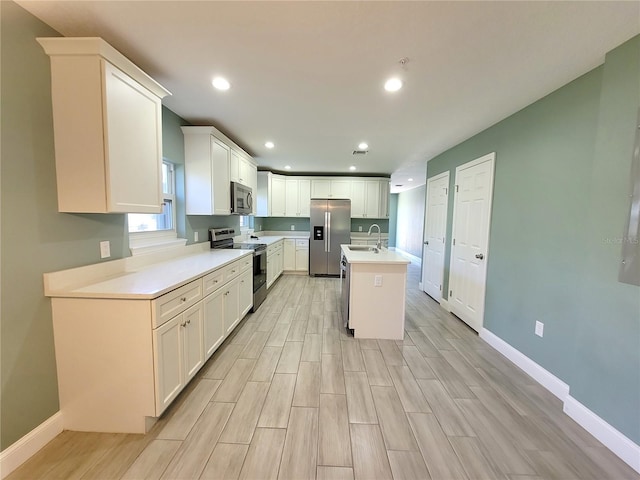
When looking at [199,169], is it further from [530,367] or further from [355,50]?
[530,367]

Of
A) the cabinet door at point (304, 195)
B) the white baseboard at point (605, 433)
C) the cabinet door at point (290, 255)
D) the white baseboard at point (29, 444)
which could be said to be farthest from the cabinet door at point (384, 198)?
the white baseboard at point (29, 444)

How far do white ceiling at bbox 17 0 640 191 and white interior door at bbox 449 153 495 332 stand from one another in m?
Answer: 0.74

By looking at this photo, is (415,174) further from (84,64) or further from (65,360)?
(65,360)

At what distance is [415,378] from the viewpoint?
2268 mm

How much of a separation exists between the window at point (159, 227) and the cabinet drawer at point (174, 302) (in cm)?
73

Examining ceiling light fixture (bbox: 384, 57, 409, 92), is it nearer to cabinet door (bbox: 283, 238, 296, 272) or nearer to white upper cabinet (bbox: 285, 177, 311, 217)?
white upper cabinet (bbox: 285, 177, 311, 217)

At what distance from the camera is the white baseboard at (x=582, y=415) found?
4.91 ft

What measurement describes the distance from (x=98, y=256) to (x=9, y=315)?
60cm

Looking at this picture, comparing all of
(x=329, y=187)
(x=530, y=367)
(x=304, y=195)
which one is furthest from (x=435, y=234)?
(x=304, y=195)

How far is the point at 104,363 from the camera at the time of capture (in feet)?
5.33

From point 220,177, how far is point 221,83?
1349 mm

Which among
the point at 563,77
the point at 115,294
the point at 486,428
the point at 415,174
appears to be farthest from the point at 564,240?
the point at 415,174

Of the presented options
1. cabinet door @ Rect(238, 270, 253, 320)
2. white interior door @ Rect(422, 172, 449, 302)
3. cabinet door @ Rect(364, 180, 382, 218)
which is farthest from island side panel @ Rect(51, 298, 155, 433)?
cabinet door @ Rect(364, 180, 382, 218)

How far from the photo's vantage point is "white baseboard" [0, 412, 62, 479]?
1.36 metres
